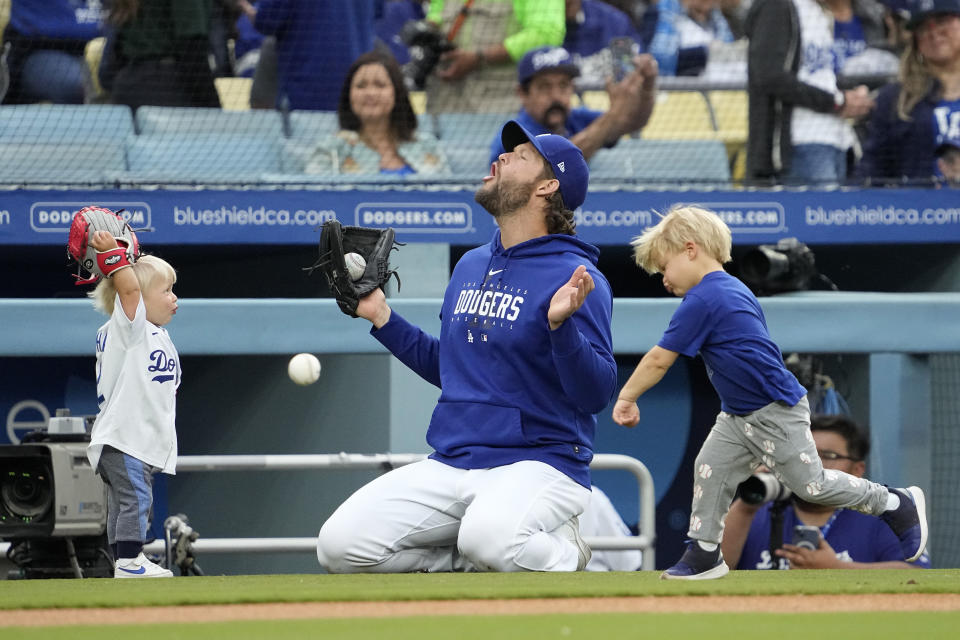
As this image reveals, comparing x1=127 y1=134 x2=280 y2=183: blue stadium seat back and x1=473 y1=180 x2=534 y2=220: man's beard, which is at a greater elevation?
x1=127 y1=134 x2=280 y2=183: blue stadium seat back

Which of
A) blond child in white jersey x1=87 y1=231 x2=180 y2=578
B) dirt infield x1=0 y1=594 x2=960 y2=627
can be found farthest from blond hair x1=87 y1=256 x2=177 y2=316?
dirt infield x1=0 y1=594 x2=960 y2=627

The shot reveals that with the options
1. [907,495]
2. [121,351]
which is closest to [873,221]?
[907,495]

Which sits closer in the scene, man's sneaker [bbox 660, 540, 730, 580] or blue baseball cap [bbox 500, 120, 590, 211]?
man's sneaker [bbox 660, 540, 730, 580]

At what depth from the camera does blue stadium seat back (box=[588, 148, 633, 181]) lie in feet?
27.0

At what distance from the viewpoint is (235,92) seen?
9023 mm

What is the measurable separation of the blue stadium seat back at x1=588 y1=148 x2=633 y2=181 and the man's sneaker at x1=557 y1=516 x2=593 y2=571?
3.85m

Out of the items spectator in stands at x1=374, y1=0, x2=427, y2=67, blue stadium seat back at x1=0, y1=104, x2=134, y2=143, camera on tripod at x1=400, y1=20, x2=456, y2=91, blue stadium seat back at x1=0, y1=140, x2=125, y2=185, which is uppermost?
spectator in stands at x1=374, y1=0, x2=427, y2=67

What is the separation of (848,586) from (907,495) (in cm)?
87

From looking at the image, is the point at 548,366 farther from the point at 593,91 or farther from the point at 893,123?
the point at 593,91

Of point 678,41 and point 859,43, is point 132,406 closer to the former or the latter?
point 678,41

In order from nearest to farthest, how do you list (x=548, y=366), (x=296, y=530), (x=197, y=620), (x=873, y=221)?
(x=197, y=620)
(x=548, y=366)
(x=296, y=530)
(x=873, y=221)

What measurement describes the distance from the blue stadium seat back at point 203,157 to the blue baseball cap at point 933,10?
391cm

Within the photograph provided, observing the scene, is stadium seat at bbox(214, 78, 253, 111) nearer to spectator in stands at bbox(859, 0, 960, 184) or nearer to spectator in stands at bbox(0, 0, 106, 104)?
spectator in stands at bbox(0, 0, 106, 104)

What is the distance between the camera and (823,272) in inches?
342
